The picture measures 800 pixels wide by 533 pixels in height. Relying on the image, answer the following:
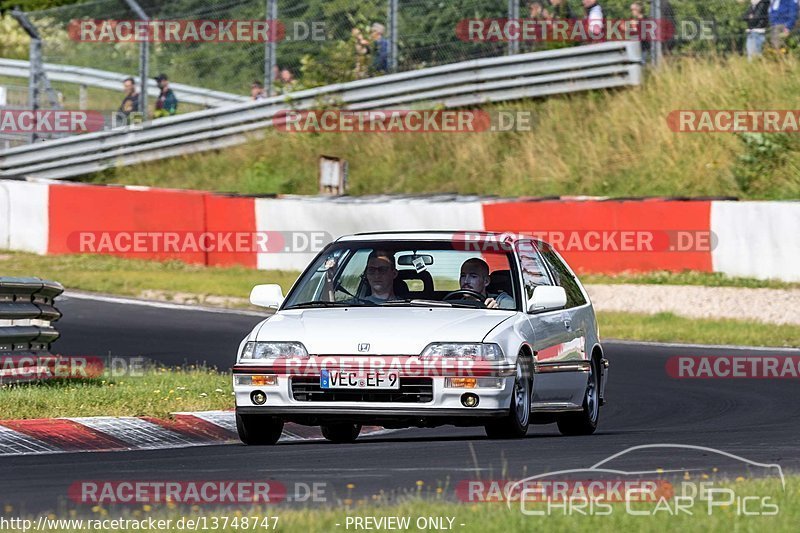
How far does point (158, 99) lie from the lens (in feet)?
96.5

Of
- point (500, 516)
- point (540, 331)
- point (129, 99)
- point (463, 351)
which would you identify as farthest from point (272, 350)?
point (129, 99)

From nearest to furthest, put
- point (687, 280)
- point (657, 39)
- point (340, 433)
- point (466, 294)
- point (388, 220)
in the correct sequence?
point (466, 294)
point (340, 433)
point (687, 280)
point (388, 220)
point (657, 39)

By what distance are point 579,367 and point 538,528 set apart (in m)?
4.59

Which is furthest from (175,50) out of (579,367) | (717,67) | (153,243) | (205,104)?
(579,367)

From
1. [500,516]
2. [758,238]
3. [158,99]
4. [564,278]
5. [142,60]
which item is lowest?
[500,516]

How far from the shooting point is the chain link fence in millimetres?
25781

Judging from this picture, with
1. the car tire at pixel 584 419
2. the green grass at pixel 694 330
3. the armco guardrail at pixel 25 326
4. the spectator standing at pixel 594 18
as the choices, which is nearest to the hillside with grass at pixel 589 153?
the spectator standing at pixel 594 18

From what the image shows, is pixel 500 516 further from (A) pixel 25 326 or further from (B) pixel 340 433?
(A) pixel 25 326

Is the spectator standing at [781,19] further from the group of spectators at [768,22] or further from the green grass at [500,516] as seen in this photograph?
the green grass at [500,516]

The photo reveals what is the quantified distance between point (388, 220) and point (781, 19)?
23.5 ft

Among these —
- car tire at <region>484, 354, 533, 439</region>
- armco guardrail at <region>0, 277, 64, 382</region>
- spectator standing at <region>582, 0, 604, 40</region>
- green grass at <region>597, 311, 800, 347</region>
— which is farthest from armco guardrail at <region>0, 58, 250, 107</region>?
car tire at <region>484, 354, 533, 439</region>

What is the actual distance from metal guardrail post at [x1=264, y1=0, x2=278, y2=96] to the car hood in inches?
711

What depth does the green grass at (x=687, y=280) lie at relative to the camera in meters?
20.3

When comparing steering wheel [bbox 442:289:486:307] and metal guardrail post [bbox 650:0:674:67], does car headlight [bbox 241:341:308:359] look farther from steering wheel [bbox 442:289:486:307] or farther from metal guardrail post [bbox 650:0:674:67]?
metal guardrail post [bbox 650:0:674:67]
